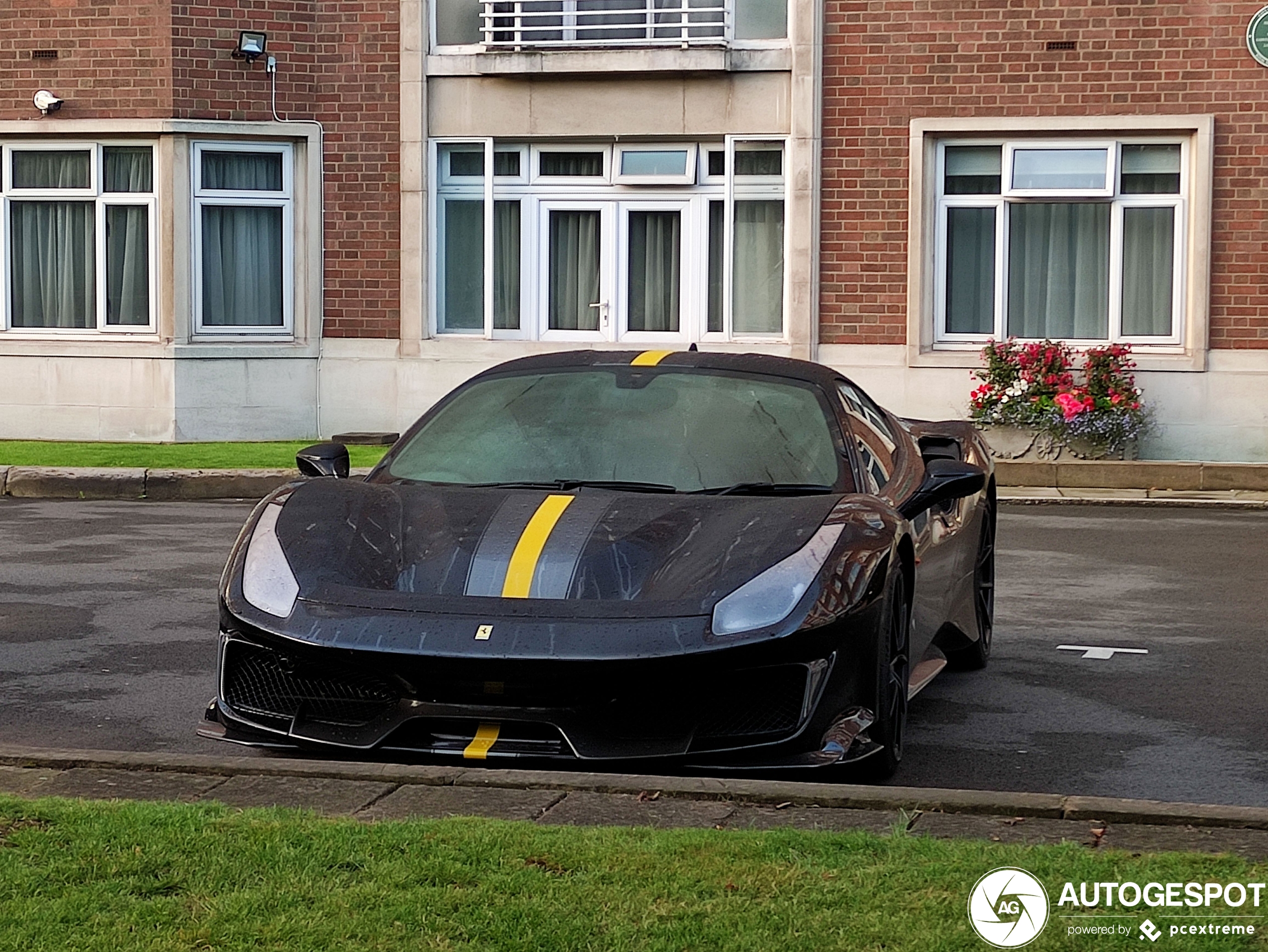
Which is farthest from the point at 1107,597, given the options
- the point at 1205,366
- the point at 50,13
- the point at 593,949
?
the point at 50,13

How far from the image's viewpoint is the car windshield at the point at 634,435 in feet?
19.9

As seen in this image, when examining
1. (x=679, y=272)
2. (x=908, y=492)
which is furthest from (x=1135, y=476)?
(x=908, y=492)

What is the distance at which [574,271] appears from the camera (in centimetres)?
2002

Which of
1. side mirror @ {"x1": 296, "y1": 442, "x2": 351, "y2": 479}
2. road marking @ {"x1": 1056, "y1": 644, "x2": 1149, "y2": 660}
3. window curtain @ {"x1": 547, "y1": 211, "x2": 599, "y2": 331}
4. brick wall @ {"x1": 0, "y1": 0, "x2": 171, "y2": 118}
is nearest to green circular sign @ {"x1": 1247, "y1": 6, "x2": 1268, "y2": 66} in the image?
window curtain @ {"x1": 547, "y1": 211, "x2": 599, "y2": 331}

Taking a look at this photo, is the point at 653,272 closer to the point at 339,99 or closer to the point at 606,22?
the point at 606,22

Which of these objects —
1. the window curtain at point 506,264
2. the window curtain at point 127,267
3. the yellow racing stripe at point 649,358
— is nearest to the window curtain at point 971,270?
the window curtain at point 506,264

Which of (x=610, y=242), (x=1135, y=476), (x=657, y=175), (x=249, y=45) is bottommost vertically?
(x=1135, y=476)

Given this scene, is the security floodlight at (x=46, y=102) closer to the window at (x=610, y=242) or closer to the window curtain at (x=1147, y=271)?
the window at (x=610, y=242)

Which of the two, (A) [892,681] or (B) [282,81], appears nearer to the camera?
(A) [892,681]

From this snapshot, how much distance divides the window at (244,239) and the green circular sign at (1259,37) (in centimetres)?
970

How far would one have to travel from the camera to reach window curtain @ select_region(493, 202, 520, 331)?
19.9m

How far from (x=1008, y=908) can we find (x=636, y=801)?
3.97ft

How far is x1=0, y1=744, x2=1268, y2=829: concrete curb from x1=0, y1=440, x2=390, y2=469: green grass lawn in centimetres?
1036

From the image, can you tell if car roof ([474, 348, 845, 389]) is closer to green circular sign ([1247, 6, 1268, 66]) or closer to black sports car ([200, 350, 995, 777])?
black sports car ([200, 350, 995, 777])
